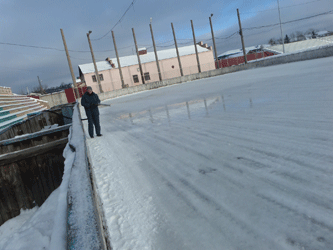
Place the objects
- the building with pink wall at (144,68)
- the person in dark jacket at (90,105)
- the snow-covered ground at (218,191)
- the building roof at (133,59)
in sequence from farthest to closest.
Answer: the building roof at (133,59) < the building with pink wall at (144,68) < the person in dark jacket at (90,105) < the snow-covered ground at (218,191)

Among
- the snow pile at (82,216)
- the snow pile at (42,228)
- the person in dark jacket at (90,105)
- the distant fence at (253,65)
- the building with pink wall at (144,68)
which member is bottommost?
the snow pile at (42,228)

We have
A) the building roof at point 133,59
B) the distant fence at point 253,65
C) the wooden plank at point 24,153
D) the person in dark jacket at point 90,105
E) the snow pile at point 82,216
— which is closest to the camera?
the snow pile at point 82,216

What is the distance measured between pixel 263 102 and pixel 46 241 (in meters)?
6.37

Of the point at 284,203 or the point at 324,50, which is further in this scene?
the point at 324,50

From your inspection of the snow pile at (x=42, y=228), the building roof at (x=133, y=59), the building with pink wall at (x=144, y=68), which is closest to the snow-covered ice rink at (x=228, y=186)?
the snow pile at (x=42, y=228)

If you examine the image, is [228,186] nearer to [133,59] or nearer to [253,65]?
[253,65]

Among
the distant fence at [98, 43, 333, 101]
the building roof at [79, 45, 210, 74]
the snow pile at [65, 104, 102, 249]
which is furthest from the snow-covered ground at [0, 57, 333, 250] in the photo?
the building roof at [79, 45, 210, 74]

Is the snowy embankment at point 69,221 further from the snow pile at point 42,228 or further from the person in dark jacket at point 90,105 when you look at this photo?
the person in dark jacket at point 90,105

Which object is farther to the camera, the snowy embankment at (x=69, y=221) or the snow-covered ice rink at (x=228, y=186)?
the snow-covered ice rink at (x=228, y=186)

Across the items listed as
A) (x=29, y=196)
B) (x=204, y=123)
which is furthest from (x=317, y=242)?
(x=29, y=196)

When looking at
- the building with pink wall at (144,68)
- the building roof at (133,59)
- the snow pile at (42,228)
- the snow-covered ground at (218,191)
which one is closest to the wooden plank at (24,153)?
the snow-covered ground at (218,191)

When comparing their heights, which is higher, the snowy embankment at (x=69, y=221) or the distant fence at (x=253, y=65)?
the distant fence at (x=253, y=65)

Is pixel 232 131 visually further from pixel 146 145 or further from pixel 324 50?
pixel 324 50

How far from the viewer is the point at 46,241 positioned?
2.51m
